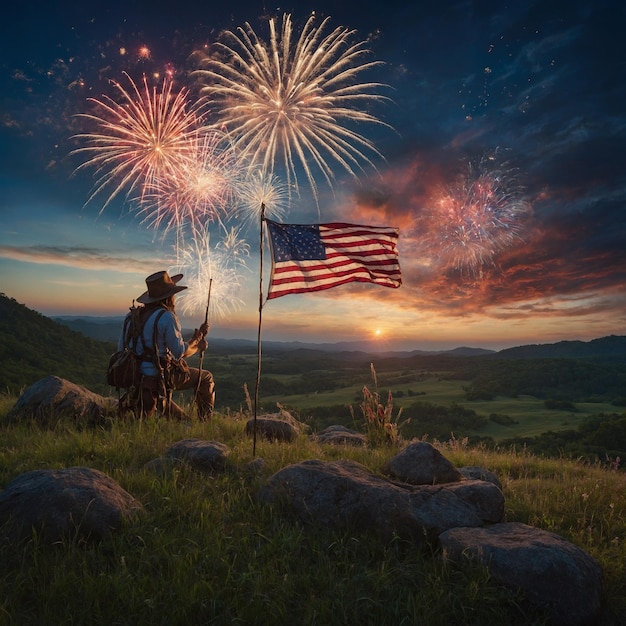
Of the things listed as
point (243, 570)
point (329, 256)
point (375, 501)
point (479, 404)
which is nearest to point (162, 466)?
point (243, 570)

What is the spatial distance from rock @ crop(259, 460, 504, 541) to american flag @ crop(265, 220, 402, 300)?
3.38 meters

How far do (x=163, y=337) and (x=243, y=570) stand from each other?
5557 millimetres

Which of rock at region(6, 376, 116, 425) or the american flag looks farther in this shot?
rock at region(6, 376, 116, 425)

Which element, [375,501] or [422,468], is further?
[422,468]

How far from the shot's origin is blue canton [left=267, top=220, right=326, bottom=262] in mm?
7789

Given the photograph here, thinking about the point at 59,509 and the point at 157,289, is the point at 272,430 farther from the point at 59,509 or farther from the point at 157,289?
the point at 59,509

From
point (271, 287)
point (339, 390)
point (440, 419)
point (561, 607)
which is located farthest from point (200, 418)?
point (339, 390)

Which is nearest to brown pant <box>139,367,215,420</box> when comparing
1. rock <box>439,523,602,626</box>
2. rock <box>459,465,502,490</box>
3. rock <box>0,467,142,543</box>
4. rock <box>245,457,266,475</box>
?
rock <box>245,457,266,475</box>

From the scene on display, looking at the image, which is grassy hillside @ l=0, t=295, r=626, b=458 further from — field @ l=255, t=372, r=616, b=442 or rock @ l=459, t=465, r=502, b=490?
rock @ l=459, t=465, r=502, b=490

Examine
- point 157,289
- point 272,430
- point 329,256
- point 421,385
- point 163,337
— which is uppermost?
point 329,256

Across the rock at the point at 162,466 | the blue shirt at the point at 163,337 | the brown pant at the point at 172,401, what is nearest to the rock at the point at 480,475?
the rock at the point at 162,466

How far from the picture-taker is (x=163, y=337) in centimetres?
875

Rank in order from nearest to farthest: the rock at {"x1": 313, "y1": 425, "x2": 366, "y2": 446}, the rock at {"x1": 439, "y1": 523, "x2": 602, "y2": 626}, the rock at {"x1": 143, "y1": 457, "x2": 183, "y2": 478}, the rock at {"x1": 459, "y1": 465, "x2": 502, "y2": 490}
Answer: the rock at {"x1": 439, "y1": 523, "x2": 602, "y2": 626} → the rock at {"x1": 143, "y1": 457, "x2": 183, "y2": 478} → the rock at {"x1": 459, "y1": 465, "x2": 502, "y2": 490} → the rock at {"x1": 313, "y1": 425, "x2": 366, "y2": 446}

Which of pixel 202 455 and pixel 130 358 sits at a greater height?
pixel 130 358
